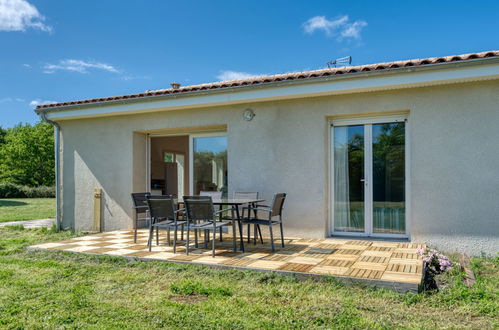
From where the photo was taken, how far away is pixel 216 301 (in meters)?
4.04

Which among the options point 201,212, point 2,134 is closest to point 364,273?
point 201,212

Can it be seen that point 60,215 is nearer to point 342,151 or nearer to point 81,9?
point 342,151

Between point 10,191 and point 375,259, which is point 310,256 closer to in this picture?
point 375,259

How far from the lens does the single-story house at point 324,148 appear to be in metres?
6.29

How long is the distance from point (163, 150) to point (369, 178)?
17.2 ft

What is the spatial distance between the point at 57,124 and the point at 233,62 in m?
14.6

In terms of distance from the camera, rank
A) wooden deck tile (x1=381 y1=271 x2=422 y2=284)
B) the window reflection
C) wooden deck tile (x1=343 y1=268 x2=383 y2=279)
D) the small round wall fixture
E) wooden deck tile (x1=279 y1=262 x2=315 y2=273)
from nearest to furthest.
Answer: wooden deck tile (x1=381 y1=271 x2=422 y2=284) → wooden deck tile (x1=343 y1=268 x2=383 y2=279) → wooden deck tile (x1=279 y1=262 x2=315 y2=273) → the small round wall fixture → the window reflection

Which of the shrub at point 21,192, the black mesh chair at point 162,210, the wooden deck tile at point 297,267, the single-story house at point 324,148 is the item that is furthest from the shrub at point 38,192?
the wooden deck tile at point 297,267

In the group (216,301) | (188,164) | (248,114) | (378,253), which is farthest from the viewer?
(188,164)

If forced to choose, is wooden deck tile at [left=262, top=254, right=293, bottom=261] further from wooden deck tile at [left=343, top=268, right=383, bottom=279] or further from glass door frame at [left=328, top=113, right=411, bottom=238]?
glass door frame at [left=328, top=113, right=411, bottom=238]

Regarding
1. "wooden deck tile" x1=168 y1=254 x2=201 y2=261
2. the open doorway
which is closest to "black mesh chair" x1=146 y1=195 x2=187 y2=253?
"wooden deck tile" x1=168 y1=254 x2=201 y2=261

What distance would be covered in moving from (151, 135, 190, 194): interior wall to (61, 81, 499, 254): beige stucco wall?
39 cm

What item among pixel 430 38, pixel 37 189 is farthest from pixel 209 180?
pixel 37 189

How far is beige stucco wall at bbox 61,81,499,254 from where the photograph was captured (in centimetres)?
628
